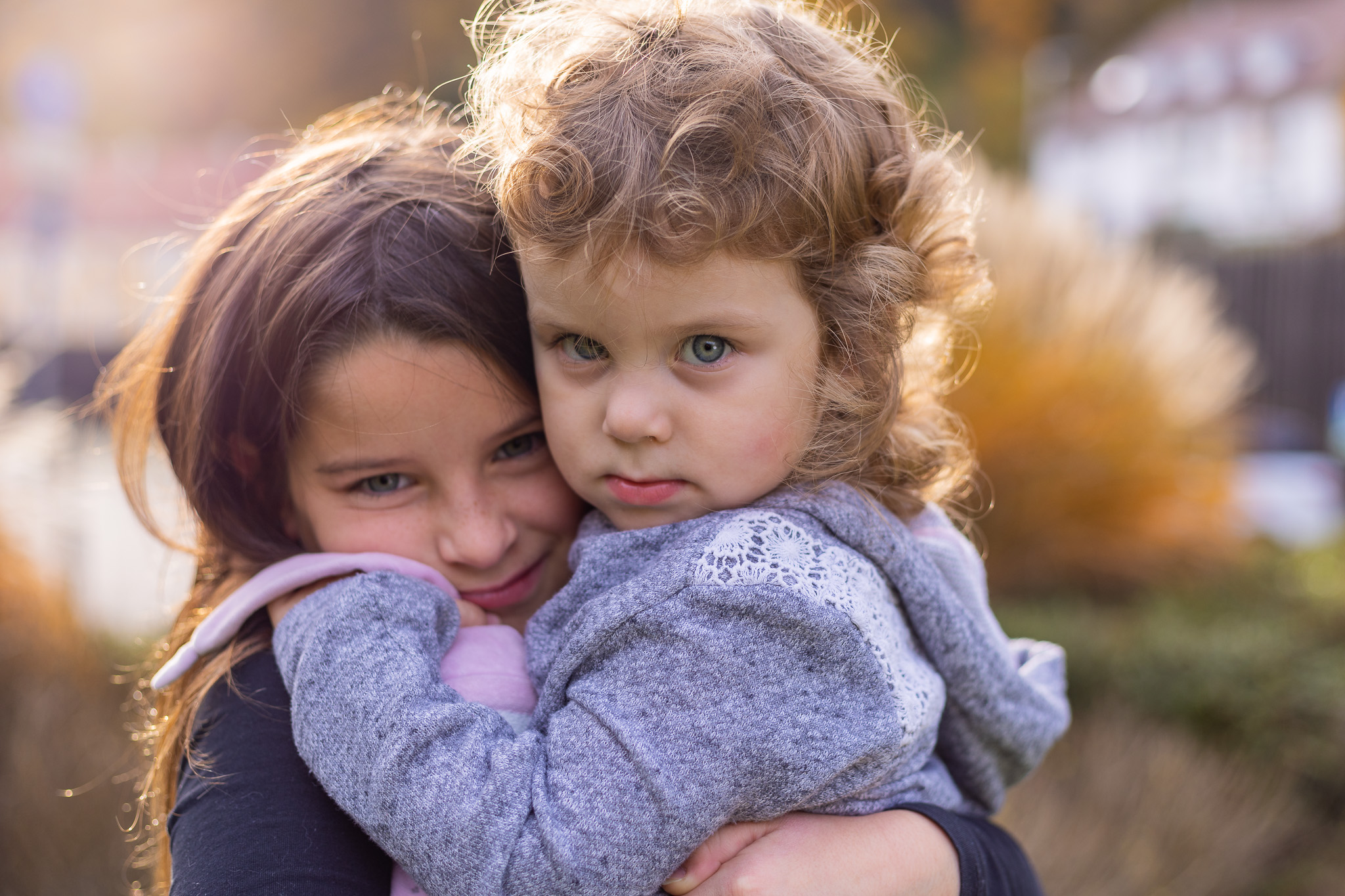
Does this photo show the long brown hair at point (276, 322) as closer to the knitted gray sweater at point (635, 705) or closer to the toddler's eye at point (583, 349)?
the toddler's eye at point (583, 349)

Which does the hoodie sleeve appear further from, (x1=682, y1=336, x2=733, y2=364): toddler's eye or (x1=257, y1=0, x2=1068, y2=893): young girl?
(x1=682, y1=336, x2=733, y2=364): toddler's eye

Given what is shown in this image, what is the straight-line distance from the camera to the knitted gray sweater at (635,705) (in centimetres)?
124

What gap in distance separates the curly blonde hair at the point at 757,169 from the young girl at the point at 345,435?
20cm

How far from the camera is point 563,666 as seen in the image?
135 cm

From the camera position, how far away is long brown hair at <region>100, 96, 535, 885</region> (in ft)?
5.06

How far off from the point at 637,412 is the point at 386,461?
40cm

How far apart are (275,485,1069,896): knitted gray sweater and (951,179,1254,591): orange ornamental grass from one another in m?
3.73

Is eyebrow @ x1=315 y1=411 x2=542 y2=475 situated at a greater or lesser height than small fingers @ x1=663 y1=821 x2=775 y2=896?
greater

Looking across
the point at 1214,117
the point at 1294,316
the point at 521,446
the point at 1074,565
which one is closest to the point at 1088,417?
the point at 1074,565

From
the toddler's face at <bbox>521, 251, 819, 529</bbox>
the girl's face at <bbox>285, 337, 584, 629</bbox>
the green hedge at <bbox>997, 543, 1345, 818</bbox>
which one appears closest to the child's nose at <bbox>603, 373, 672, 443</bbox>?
the toddler's face at <bbox>521, 251, 819, 529</bbox>

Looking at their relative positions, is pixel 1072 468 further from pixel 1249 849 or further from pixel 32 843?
pixel 32 843

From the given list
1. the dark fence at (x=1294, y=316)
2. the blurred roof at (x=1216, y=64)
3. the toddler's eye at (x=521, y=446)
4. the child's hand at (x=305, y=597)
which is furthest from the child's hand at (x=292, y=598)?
the blurred roof at (x=1216, y=64)

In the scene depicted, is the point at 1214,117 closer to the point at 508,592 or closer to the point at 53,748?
the point at 53,748

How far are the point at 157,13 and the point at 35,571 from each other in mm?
19511
